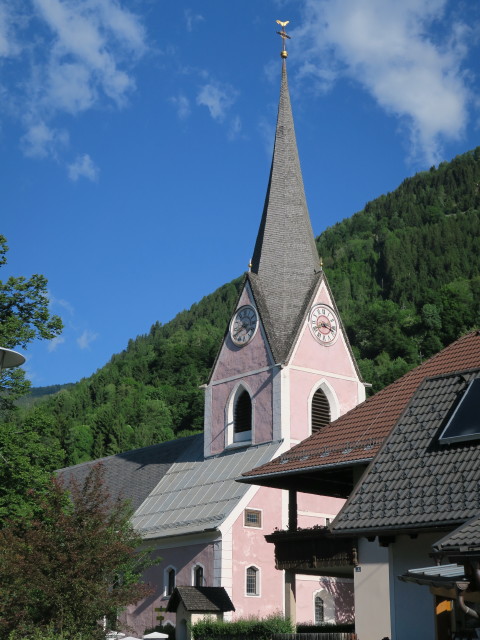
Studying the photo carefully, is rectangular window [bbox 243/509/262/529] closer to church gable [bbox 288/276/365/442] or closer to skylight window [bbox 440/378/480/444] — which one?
church gable [bbox 288/276/365/442]

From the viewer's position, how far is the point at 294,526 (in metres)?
20.8

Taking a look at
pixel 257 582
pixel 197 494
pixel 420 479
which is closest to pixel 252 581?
pixel 257 582

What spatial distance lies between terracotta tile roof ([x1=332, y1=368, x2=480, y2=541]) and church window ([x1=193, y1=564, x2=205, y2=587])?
18.2 metres

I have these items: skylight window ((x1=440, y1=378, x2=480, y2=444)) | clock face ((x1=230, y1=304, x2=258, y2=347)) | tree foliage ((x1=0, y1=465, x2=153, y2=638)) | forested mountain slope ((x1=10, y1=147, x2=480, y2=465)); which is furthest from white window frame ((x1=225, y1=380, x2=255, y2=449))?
forested mountain slope ((x1=10, y1=147, x2=480, y2=465))

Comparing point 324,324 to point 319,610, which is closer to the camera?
point 319,610

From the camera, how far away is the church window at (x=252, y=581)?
32562 mm

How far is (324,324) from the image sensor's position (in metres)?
38.9

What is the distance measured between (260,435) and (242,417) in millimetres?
1946

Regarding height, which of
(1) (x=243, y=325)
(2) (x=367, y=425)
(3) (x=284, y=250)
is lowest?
(2) (x=367, y=425)

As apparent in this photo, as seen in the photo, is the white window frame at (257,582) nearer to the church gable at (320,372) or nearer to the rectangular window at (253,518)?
the rectangular window at (253,518)

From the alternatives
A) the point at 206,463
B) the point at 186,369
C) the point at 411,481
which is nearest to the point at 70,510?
the point at 411,481

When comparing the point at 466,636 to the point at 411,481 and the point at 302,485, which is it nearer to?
the point at 411,481

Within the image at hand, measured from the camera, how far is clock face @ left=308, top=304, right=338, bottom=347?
38562mm

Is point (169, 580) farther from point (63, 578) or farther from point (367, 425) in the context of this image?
point (367, 425)
